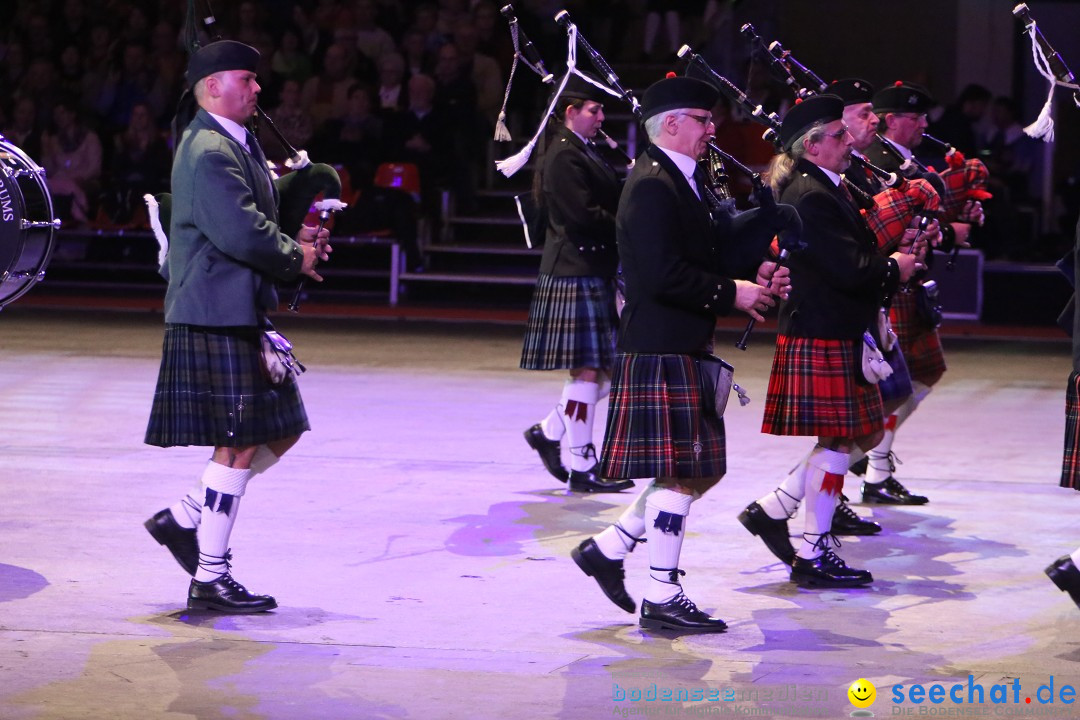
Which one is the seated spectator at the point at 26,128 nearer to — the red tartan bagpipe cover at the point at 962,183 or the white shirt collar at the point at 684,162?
the red tartan bagpipe cover at the point at 962,183

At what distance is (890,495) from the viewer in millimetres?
6473

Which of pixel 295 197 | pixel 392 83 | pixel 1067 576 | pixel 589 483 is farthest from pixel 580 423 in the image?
pixel 392 83

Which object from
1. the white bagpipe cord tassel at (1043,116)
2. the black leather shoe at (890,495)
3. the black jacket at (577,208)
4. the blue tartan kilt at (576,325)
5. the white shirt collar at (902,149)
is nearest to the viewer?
the white bagpipe cord tassel at (1043,116)

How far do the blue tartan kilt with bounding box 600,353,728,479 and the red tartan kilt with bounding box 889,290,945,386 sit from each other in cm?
203

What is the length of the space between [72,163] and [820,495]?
440 inches

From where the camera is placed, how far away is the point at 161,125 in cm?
1530

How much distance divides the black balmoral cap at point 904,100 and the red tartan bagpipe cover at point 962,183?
238 mm

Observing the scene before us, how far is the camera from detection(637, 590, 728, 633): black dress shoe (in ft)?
14.8

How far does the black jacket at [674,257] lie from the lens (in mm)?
4465

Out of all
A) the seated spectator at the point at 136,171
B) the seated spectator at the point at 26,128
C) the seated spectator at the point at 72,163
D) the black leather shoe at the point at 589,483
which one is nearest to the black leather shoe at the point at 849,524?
the black leather shoe at the point at 589,483

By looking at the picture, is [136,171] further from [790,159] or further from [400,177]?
[790,159]

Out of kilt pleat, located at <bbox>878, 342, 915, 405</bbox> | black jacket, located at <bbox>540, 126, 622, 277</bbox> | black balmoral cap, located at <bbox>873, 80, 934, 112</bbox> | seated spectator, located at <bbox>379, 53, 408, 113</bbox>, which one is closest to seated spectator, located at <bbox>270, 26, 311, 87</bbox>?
seated spectator, located at <bbox>379, 53, 408, 113</bbox>

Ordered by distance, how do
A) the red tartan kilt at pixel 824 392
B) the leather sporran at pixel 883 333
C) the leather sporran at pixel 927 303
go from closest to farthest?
the red tartan kilt at pixel 824 392 < the leather sporran at pixel 883 333 < the leather sporran at pixel 927 303

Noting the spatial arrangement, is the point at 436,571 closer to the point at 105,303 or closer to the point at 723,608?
the point at 723,608
